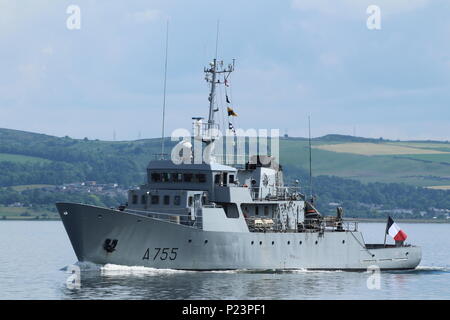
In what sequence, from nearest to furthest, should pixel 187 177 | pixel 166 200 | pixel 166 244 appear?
pixel 166 244
pixel 166 200
pixel 187 177

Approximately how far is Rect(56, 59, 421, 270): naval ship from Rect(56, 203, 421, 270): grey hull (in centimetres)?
5

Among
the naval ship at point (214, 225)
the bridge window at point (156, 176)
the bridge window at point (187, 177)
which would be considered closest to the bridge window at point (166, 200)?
the naval ship at point (214, 225)

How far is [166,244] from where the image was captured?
4719cm

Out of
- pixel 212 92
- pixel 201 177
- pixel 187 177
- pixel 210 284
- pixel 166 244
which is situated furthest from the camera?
pixel 212 92

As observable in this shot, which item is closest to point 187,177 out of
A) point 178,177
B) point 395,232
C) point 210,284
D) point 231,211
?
point 178,177

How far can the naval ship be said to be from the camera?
1845 inches

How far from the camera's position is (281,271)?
169 ft

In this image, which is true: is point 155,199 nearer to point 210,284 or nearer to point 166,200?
point 166,200

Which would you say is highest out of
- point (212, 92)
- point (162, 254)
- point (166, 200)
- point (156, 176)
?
point (212, 92)

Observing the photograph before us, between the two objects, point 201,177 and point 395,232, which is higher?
point 201,177

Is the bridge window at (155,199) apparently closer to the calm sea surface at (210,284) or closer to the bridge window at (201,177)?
the bridge window at (201,177)

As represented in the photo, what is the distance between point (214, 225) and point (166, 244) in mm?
2821
